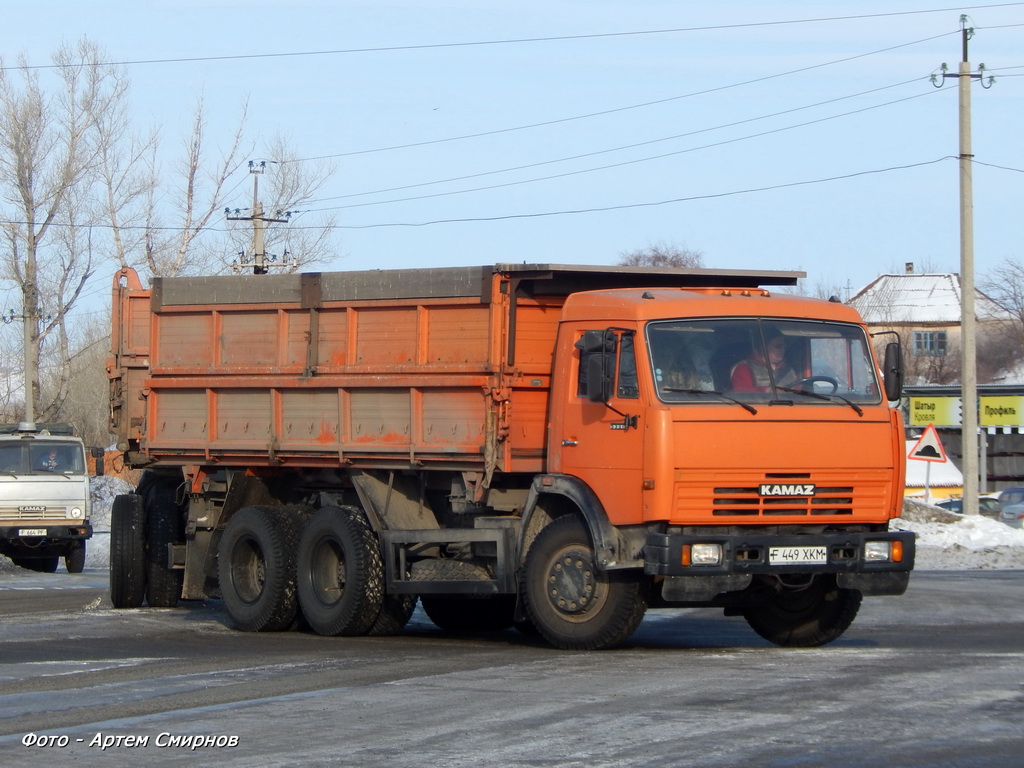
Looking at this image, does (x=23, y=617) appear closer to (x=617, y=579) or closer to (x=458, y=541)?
(x=458, y=541)

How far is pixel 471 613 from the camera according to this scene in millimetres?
13289

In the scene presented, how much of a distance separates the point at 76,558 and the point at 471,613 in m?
13.9

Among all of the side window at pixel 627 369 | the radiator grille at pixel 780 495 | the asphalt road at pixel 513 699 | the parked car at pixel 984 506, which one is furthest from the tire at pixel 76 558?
the parked car at pixel 984 506

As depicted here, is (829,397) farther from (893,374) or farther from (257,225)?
(257,225)

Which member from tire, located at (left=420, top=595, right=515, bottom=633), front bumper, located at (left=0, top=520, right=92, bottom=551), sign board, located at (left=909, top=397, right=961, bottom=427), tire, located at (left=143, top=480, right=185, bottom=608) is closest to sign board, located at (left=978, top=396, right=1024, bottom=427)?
sign board, located at (left=909, top=397, right=961, bottom=427)

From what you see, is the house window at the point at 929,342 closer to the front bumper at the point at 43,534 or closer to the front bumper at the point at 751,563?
the front bumper at the point at 43,534

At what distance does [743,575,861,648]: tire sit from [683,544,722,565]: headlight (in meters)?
1.39

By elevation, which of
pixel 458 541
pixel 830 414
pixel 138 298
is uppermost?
pixel 138 298

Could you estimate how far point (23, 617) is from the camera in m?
14.3

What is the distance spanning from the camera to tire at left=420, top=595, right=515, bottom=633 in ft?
43.2

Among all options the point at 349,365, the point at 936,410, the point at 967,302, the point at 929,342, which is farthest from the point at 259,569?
the point at 929,342

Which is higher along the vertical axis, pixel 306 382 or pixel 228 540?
pixel 306 382

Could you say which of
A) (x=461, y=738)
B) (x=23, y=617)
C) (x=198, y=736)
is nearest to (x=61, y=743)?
(x=198, y=736)

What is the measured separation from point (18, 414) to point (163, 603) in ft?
188
